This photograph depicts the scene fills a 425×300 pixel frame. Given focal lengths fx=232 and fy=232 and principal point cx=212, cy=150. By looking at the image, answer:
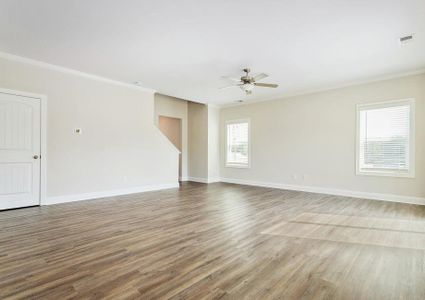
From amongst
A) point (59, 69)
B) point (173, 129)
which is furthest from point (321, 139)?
point (59, 69)

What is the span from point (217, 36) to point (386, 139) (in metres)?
4.43

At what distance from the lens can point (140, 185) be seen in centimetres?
618

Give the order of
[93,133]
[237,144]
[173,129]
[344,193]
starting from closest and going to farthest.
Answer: [93,133]
[344,193]
[237,144]
[173,129]

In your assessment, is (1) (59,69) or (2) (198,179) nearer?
(1) (59,69)

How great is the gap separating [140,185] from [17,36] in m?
3.91

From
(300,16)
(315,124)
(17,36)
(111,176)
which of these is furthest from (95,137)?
(315,124)

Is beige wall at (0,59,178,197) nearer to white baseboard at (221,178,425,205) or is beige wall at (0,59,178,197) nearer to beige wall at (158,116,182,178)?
beige wall at (158,116,182,178)

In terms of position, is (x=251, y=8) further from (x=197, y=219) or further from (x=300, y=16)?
(x=197, y=219)

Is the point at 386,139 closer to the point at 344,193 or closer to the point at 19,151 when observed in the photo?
the point at 344,193

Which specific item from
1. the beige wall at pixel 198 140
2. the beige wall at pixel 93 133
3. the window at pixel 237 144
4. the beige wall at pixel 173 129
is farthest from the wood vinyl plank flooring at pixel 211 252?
the beige wall at pixel 173 129

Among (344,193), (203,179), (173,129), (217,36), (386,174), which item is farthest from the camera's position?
(173,129)

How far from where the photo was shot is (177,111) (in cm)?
838

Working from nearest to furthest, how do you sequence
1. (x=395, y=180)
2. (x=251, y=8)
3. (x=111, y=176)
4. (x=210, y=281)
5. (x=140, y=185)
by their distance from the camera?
(x=210, y=281) → (x=251, y=8) → (x=395, y=180) → (x=111, y=176) → (x=140, y=185)

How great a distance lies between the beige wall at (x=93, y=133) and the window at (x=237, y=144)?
8.29ft
